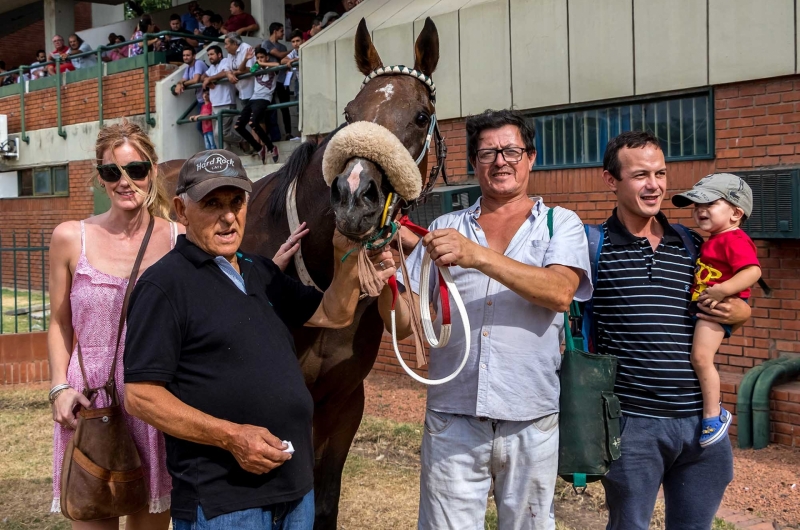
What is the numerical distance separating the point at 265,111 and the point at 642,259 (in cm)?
961

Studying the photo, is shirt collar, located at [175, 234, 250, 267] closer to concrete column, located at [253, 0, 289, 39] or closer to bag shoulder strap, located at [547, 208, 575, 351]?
bag shoulder strap, located at [547, 208, 575, 351]

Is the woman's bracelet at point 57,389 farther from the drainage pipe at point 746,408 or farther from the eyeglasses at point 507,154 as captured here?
the drainage pipe at point 746,408

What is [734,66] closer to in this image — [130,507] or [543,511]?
[543,511]

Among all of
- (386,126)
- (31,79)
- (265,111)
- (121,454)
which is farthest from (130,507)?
(31,79)

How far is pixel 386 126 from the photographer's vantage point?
9.88 feet

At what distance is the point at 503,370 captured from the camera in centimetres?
281

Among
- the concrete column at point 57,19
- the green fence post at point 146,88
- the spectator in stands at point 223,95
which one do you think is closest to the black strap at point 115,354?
the spectator in stands at point 223,95

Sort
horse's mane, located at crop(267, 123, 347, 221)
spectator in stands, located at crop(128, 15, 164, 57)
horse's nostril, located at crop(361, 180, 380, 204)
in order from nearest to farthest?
horse's nostril, located at crop(361, 180, 380, 204) < horse's mane, located at crop(267, 123, 347, 221) < spectator in stands, located at crop(128, 15, 164, 57)

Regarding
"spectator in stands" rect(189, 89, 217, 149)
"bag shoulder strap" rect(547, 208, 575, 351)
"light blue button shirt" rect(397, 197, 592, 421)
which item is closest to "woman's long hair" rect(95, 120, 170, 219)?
"light blue button shirt" rect(397, 197, 592, 421)

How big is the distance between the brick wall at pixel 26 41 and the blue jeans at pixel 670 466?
23580 mm

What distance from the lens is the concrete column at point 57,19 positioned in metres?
18.9

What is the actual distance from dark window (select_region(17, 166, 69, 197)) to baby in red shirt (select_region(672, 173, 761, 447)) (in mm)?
15474

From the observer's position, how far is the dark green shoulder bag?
9.39ft

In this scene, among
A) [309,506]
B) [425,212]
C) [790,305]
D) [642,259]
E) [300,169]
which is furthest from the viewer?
[425,212]
